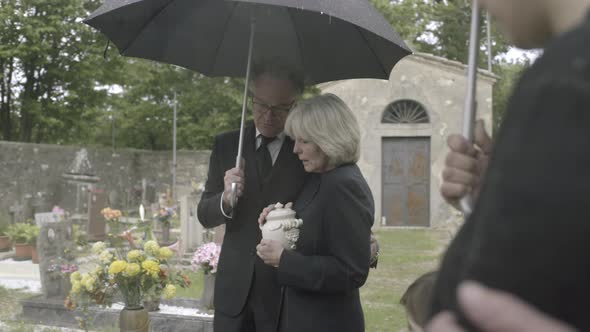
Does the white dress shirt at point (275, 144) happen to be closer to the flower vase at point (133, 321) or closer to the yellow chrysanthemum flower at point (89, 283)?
the flower vase at point (133, 321)

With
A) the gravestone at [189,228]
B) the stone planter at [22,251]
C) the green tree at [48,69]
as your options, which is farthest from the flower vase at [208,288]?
the green tree at [48,69]

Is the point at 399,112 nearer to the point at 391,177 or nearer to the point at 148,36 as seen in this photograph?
the point at 391,177

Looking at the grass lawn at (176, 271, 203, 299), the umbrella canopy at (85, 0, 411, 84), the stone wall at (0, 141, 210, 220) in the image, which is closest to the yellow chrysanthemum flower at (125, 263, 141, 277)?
the umbrella canopy at (85, 0, 411, 84)

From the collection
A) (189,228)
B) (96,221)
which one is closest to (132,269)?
(189,228)

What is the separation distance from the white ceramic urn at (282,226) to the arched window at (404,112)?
13110 millimetres

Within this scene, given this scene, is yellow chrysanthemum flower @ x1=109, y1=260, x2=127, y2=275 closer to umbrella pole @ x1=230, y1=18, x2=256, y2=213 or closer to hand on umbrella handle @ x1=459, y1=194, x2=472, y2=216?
umbrella pole @ x1=230, y1=18, x2=256, y2=213

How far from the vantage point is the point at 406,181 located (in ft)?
50.1

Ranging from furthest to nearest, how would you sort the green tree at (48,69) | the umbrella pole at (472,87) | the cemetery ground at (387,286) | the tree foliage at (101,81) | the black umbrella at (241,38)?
the tree foliage at (101,81), the green tree at (48,69), the cemetery ground at (387,286), the black umbrella at (241,38), the umbrella pole at (472,87)

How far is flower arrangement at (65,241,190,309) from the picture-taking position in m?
4.28

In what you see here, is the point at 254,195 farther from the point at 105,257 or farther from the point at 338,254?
the point at 105,257

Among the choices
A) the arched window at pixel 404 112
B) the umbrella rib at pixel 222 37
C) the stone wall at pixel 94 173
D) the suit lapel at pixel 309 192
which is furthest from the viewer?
the arched window at pixel 404 112

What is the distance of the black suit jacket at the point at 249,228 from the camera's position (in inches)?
107

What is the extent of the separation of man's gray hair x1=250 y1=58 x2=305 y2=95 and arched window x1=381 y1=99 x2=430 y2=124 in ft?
41.4

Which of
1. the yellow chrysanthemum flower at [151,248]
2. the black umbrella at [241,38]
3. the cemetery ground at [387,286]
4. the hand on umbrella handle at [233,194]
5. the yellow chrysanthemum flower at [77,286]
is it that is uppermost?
the black umbrella at [241,38]
